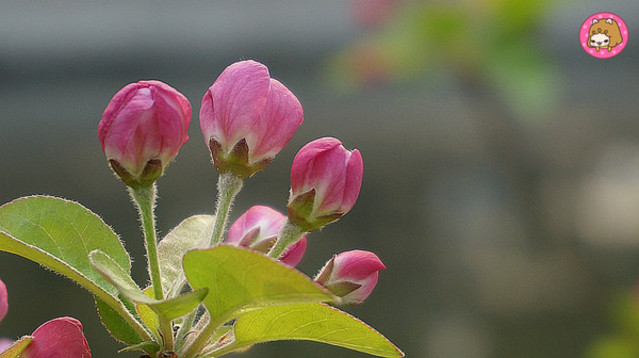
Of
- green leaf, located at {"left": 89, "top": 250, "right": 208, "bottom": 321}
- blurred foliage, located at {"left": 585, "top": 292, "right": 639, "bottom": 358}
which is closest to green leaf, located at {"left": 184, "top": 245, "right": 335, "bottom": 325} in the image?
green leaf, located at {"left": 89, "top": 250, "right": 208, "bottom": 321}

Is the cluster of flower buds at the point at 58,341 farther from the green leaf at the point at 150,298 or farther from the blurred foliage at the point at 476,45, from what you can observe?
the blurred foliage at the point at 476,45

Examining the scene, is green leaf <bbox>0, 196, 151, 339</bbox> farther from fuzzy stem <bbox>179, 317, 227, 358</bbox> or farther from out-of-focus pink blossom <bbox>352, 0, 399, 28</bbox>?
out-of-focus pink blossom <bbox>352, 0, 399, 28</bbox>

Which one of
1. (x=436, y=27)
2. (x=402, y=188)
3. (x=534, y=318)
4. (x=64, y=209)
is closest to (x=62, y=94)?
(x=402, y=188)

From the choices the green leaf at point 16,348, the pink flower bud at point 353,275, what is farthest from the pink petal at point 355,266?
the green leaf at point 16,348

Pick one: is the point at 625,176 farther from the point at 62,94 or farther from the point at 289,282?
the point at 289,282

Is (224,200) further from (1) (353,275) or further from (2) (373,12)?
(2) (373,12)

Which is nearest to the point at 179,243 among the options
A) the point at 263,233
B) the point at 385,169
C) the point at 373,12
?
the point at 263,233

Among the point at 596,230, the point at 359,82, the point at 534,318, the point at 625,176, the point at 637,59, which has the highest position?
the point at 637,59
